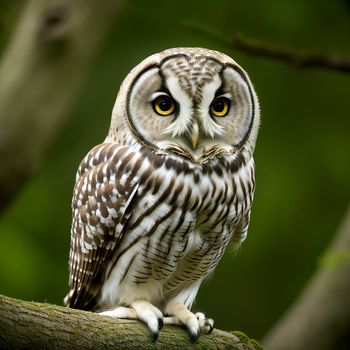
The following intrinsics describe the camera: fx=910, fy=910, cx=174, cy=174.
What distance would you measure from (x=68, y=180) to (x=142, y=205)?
387cm

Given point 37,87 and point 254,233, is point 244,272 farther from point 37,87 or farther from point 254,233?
point 37,87

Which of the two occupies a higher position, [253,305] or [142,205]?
[142,205]

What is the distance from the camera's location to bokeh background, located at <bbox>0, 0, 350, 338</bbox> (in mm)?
7508

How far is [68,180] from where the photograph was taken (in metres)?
7.64

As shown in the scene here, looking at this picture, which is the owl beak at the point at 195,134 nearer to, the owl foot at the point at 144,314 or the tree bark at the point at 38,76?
the owl foot at the point at 144,314

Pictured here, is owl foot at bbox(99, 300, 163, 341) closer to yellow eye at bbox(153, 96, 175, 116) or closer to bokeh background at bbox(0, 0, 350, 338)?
yellow eye at bbox(153, 96, 175, 116)

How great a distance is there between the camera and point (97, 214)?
3.99 meters

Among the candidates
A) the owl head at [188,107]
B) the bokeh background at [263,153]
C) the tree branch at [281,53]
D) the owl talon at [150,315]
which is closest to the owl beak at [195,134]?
the owl head at [188,107]

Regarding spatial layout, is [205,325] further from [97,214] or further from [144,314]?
[97,214]

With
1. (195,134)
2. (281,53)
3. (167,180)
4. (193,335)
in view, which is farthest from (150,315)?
(281,53)

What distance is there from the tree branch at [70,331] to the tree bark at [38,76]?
1.89 metres

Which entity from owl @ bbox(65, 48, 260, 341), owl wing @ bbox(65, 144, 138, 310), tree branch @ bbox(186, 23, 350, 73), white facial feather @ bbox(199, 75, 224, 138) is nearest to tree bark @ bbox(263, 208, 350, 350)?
tree branch @ bbox(186, 23, 350, 73)

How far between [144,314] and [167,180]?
22.9 inches

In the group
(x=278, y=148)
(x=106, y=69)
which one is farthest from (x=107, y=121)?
(x=278, y=148)
